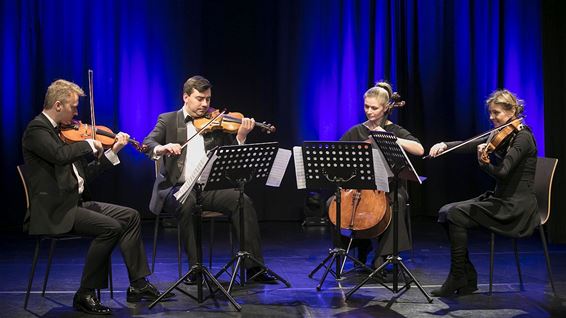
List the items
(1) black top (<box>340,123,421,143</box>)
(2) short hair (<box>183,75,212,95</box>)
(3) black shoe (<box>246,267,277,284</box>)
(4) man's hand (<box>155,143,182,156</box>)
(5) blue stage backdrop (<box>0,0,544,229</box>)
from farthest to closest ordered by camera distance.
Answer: (5) blue stage backdrop (<box>0,0,544,229</box>)
(1) black top (<box>340,123,421,143</box>)
(2) short hair (<box>183,75,212,95</box>)
(3) black shoe (<box>246,267,277,284</box>)
(4) man's hand (<box>155,143,182,156</box>)

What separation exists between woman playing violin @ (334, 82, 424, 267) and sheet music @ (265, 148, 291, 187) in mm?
639

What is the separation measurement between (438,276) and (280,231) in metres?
2.43

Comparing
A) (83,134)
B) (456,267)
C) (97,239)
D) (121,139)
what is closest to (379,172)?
(456,267)

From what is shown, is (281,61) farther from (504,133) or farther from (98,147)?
(98,147)

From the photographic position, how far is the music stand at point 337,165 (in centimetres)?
439

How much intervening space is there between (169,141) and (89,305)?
1.44 metres

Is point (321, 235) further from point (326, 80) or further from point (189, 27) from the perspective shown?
point (189, 27)

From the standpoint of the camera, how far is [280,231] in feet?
23.5

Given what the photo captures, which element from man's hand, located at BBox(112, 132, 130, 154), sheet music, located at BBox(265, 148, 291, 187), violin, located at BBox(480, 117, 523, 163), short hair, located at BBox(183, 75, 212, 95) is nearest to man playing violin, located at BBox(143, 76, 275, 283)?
short hair, located at BBox(183, 75, 212, 95)

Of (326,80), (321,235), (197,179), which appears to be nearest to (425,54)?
(326,80)

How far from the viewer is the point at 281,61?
7801mm

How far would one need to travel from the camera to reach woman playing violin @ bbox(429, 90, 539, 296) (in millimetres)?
4418

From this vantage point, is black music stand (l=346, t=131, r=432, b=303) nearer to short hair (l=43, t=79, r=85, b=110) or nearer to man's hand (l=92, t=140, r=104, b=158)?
man's hand (l=92, t=140, r=104, b=158)

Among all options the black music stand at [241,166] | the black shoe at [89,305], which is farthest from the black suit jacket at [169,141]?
the black shoe at [89,305]
